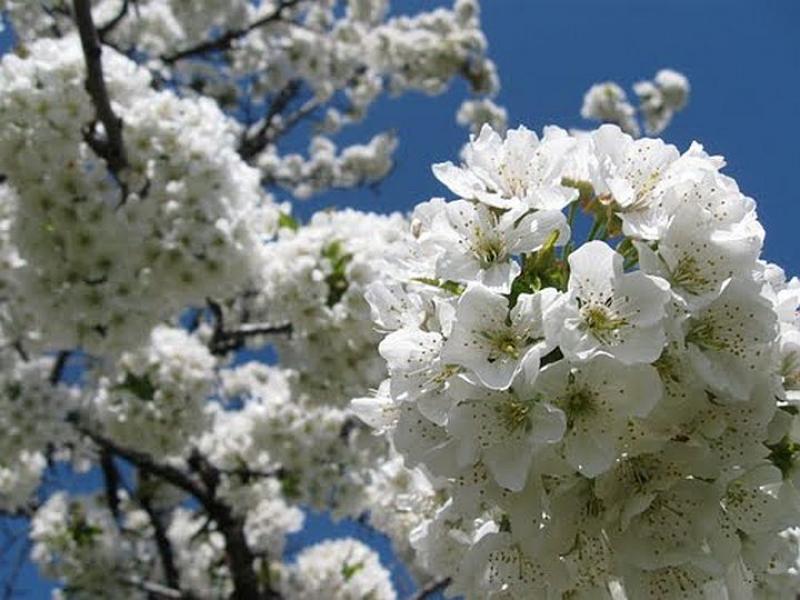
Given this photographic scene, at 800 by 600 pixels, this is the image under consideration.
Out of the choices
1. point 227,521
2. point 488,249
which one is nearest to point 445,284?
point 488,249

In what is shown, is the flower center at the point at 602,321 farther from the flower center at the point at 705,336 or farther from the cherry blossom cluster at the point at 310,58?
the cherry blossom cluster at the point at 310,58

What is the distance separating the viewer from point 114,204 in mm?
4363

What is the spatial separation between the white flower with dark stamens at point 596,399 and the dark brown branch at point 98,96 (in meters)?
3.25

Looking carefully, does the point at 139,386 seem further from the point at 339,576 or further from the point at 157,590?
the point at 339,576

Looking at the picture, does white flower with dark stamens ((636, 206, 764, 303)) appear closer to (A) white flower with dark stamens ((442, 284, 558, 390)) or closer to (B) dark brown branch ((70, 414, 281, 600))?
(A) white flower with dark stamens ((442, 284, 558, 390))

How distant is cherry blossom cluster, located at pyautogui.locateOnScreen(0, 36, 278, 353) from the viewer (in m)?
4.19

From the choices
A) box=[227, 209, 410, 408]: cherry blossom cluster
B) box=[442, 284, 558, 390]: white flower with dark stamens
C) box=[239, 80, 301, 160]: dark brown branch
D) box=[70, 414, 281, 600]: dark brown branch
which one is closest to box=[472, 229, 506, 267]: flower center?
box=[442, 284, 558, 390]: white flower with dark stamens

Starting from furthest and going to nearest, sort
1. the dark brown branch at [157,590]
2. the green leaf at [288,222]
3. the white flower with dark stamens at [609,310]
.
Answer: the dark brown branch at [157,590]
the green leaf at [288,222]
the white flower with dark stamens at [609,310]

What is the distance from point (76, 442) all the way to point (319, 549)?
91.9 inches

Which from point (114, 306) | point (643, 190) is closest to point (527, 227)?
point (643, 190)

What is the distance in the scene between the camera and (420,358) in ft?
5.40

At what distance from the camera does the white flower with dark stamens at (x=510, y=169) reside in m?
1.78

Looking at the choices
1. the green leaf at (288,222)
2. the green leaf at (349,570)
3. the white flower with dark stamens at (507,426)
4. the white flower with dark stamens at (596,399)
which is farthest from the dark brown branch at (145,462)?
the white flower with dark stamens at (596,399)

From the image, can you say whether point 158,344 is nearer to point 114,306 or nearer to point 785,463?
point 114,306
